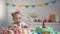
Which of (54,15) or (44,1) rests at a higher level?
(44,1)

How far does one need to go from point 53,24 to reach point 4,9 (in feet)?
2.12

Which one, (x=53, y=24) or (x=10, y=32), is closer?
(x=10, y=32)

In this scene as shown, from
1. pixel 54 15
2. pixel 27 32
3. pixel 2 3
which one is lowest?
pixel 27 32

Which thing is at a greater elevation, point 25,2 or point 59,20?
point 25,2

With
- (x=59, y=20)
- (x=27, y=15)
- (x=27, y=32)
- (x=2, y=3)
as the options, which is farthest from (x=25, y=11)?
(x=27, y=32)

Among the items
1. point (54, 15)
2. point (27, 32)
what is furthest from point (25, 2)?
point (27, 32)

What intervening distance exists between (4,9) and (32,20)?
0.38 m

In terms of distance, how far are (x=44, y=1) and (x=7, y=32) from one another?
995 mm

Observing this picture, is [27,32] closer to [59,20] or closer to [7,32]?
[7,32]

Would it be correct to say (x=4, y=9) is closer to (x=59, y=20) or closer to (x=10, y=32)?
(x=59, y=20)

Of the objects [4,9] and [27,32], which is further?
[4,9]

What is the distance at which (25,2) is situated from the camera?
1783 millimetres

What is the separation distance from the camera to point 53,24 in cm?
178

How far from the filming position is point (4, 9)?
68.4 inches
